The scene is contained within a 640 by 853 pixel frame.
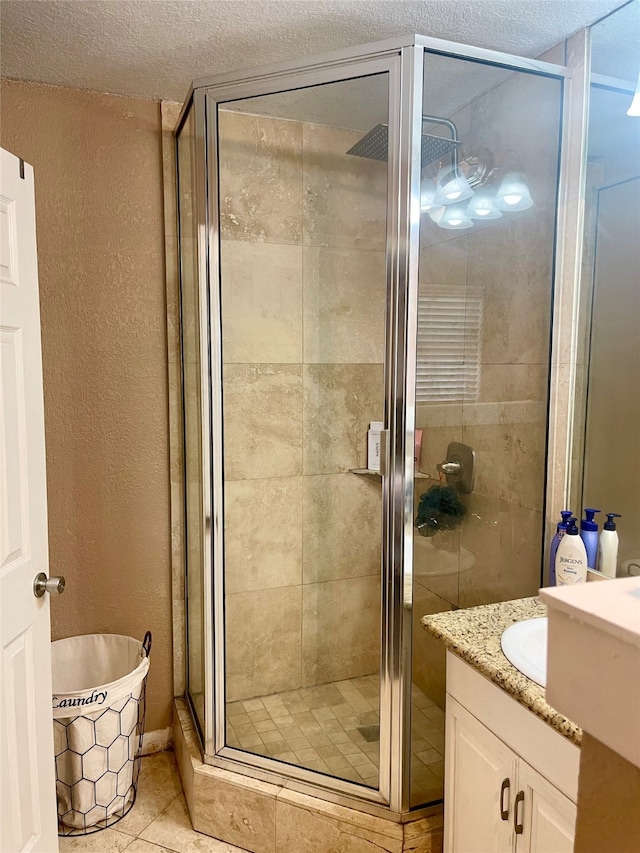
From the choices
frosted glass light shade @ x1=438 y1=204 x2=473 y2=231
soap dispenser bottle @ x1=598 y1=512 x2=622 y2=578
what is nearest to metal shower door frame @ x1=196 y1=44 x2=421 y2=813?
frosted glass light shade @ x1=438 y1=204 x2=473 y2=231

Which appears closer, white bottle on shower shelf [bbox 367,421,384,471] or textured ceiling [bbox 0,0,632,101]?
textured ceiling [bbox 0,0,632,101]

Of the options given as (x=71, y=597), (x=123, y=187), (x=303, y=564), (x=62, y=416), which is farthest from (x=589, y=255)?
(x=71, y=597)

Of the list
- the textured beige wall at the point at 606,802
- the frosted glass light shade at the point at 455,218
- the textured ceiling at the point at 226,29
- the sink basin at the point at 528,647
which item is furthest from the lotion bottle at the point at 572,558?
the textured ceiling at the point at 226,29

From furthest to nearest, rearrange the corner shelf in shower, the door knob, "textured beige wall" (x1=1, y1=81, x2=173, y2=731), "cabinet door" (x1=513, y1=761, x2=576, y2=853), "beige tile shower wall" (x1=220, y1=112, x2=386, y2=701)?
"textured beige wall" (x1=1, y1=81, x2=173, y2=731), "beige tile shower wall" (x1=220, y1=112, x2=386, y2=701), the corner shelf in shower, the door knob, "cabinet door" (x1=513, y1=761, x2=576, y2=853)

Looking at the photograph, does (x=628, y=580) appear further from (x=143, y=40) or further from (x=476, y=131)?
(x=143, y=40)

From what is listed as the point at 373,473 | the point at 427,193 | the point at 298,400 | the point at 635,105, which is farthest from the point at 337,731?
the point at 635,105

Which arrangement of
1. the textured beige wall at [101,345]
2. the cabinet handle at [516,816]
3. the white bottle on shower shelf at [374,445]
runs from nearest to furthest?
the cabinet handle at [516,816] < the white bottle on shower shelf at [374,445] < the textured beige wall at [101,345]

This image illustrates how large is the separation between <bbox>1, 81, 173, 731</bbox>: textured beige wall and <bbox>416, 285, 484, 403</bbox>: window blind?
3.48 feet

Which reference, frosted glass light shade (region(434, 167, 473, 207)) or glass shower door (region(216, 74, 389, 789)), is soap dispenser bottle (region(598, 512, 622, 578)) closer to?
glass shower door (region(216, 74, 389, 789))

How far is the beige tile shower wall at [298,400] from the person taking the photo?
6.17 feet

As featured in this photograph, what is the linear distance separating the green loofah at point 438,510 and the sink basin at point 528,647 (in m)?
0.33

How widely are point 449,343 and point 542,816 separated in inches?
44.4

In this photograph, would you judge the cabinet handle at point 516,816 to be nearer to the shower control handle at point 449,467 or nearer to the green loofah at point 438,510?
the green loofah at point 438,510

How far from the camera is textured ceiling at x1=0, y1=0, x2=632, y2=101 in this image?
62.0 inches
